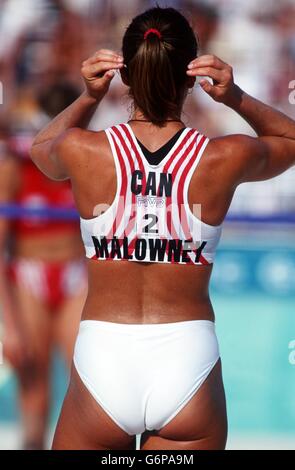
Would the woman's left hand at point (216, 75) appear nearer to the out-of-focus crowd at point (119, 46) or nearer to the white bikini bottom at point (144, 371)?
the white bikini bottom at point (144, 371)

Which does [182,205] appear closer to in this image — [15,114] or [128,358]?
[128,358]

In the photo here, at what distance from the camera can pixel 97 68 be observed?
7.27ft

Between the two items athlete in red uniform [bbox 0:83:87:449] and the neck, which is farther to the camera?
athlete in red uniform [bbox 0:83:87:449]

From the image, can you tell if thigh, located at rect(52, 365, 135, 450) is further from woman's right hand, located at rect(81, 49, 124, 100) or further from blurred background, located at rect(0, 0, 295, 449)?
blurred background, located at rect(0, 0, 295, 449)

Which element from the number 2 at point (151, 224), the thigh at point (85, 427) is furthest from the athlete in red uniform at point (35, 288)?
the number 2 at point (151, 224)

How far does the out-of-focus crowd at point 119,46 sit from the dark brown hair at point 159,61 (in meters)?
4.24

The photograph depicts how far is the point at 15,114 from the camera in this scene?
6.53 m

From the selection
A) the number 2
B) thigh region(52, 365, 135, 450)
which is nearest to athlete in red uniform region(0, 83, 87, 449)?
thigh region(52, 365, 135, 450)

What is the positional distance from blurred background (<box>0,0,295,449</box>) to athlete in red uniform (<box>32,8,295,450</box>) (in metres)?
3.12

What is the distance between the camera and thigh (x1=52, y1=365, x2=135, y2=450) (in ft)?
7.11

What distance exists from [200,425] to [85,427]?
0.93 feet

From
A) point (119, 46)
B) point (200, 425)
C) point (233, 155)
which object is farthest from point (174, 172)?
point (119, 46)

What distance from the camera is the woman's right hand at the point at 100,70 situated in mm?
2170

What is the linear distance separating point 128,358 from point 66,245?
1.88 meters
